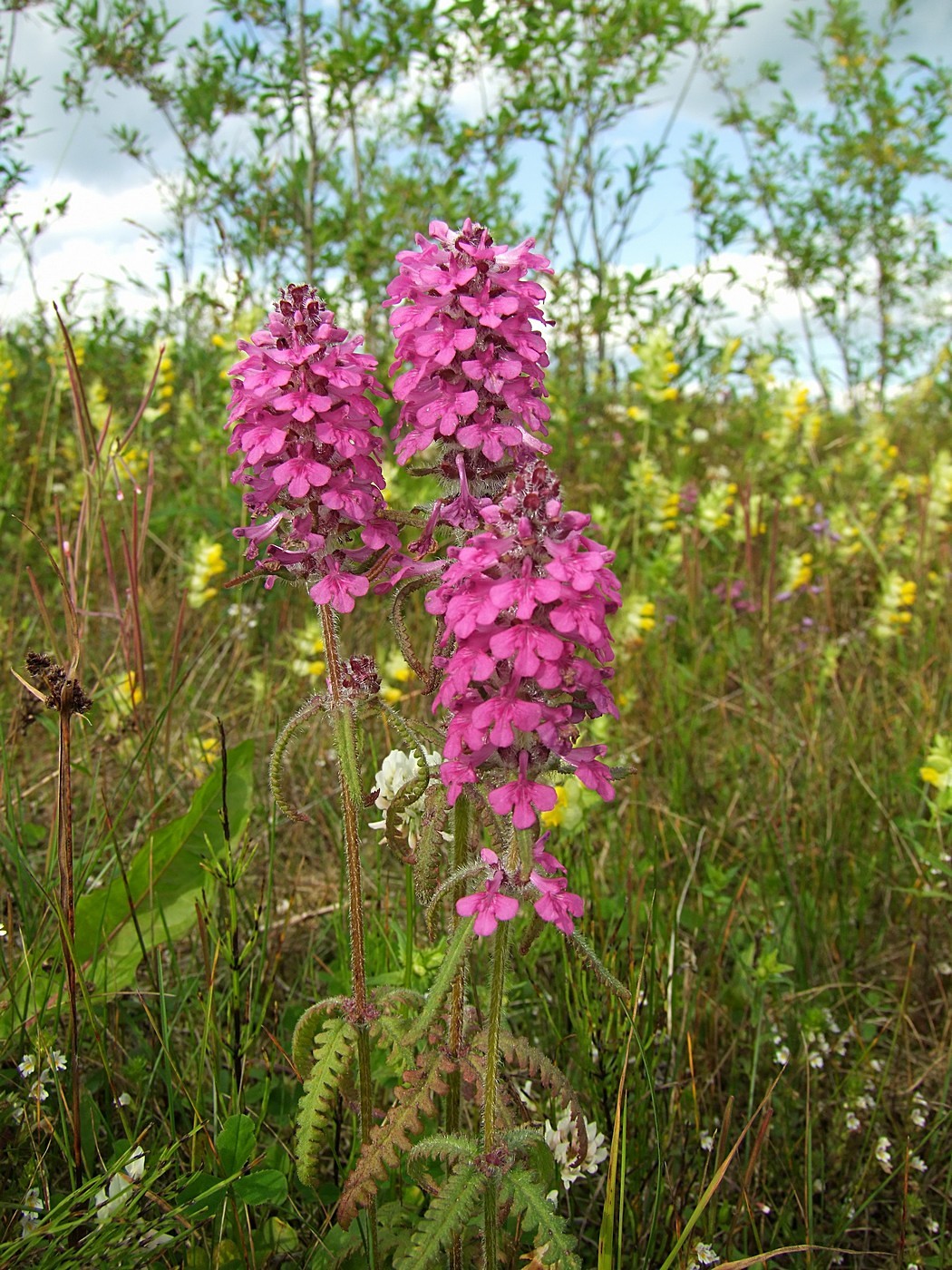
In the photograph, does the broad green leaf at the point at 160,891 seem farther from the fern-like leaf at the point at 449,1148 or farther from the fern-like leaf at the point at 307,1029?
the fern-like leaf at the point at 449,1148

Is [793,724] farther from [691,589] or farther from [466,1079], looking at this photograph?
[466,1079]

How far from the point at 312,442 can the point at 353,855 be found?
0.66m

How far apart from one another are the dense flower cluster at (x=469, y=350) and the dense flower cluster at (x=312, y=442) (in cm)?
8

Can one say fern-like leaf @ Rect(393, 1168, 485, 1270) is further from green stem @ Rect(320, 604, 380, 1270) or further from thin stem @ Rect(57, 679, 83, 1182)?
thin stem @ Rect(57, 679, 83, 1182)

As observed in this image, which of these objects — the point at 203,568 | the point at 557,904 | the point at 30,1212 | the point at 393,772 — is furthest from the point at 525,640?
the point at 203,568

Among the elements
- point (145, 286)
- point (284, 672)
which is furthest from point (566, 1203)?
point (145, 286)

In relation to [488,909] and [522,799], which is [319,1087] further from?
[522,799]

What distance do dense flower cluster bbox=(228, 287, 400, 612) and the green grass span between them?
54 centimetres

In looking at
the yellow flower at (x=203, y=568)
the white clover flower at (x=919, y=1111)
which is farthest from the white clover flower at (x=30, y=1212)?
the yellow flower at (x=203, y=568)

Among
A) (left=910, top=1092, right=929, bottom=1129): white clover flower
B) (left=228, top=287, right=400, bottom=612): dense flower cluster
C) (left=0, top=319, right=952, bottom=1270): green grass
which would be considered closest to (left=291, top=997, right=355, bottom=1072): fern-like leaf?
(left=0, top=319, right=952, bottom=1270): green grass

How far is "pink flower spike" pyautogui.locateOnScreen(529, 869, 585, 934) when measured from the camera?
1164 mm

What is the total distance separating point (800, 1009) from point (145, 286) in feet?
13.8

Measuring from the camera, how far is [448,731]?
46.7 inches

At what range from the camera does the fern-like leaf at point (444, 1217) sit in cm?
122
